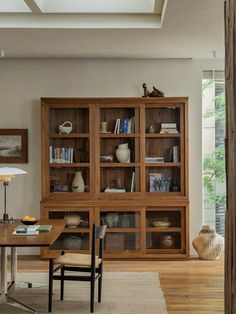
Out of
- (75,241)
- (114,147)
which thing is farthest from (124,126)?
(75,241)

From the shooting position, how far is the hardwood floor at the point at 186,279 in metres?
4.68

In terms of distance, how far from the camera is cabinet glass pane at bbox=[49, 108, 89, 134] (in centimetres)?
664

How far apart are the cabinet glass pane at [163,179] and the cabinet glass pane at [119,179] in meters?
0.16

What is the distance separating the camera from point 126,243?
6609 mm

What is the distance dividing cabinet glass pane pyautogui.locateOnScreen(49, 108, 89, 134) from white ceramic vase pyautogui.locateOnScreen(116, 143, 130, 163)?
46 centimetres

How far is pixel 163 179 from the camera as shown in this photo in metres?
6.65

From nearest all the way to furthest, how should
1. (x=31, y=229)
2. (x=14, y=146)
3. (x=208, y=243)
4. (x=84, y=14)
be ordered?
(x=31, y=229) < (x=84, y=14) < (x=208, y=243) < (x=14, y=146)

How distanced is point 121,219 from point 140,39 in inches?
87.1

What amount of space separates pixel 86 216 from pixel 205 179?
1620mm

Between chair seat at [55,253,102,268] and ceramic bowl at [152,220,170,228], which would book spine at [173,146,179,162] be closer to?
ceramic bowl at [152,220,170,228]

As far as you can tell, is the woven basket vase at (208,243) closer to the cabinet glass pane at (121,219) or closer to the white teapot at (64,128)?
the cabinet glass pane at (121,219)

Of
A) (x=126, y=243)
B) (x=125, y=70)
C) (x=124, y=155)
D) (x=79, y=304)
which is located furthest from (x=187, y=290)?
(x=125, y=70)

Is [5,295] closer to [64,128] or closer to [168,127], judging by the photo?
[64,128]

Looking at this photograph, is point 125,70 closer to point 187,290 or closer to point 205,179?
point 205,179
